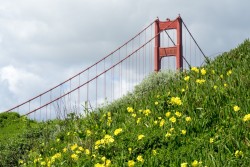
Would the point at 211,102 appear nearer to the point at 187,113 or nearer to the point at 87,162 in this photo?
the point at 187,113

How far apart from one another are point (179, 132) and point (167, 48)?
2208 cm

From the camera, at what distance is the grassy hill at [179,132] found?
6.18m

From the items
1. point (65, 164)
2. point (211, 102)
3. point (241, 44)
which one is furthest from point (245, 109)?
point (241, 44)

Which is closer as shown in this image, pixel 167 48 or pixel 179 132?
pixel 179 132

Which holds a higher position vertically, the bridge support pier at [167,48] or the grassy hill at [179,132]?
the bridge support pier at [167,48]

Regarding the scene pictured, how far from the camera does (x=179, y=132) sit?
279 inches

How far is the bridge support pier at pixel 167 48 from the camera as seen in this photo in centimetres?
2839

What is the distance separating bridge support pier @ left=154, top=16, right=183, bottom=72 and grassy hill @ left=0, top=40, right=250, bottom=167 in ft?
58.0

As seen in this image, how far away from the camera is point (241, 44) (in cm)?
1398

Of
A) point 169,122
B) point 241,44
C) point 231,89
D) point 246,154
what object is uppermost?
point 241,44

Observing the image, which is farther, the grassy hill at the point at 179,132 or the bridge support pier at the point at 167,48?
the bridge support pier at the point at 167,48

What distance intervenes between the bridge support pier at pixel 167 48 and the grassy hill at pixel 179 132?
17.7 m

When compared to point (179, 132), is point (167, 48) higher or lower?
higher

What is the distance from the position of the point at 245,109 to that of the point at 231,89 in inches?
44.9
